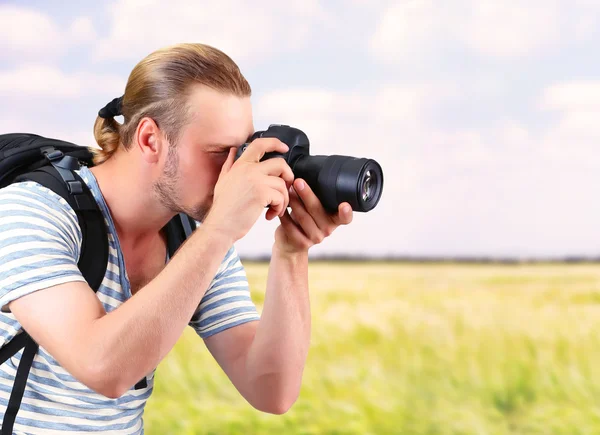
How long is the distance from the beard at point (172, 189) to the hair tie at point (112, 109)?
18cm

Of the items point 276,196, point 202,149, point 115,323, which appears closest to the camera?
point 115,323

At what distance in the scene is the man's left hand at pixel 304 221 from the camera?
40.4 inches

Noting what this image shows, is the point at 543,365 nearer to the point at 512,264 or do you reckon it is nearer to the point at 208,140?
the point at 512,264

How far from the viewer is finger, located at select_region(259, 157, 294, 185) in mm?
970

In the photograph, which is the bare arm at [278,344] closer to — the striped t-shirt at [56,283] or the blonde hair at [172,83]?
the striped t-shirt at [56,283]

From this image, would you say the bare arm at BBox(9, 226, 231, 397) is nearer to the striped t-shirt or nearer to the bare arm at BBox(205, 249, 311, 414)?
the striped t-shirt

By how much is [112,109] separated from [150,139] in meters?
0.16

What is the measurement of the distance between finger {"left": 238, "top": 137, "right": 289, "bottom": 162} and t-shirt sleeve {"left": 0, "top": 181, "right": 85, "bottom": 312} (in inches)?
10.2

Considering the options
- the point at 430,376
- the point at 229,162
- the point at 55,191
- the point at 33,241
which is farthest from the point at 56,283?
the point at 430,376

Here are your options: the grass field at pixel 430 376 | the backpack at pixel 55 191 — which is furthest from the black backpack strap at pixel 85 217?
the grass field at pixel 430 376

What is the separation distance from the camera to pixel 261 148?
3.26 ft

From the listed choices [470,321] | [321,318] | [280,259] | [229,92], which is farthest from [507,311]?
[229,92]

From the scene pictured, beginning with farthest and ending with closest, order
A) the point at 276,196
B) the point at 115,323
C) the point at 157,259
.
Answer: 1. the point at 157,259
2. the point at 276,196
3. the point at 115,323

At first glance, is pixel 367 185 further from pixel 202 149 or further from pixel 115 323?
pixel 115 323
